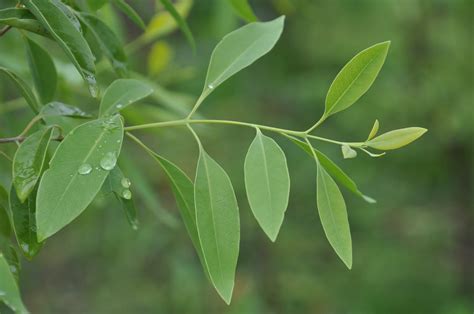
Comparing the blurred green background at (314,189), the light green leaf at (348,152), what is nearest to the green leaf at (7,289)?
the light green leaf at (348,152)

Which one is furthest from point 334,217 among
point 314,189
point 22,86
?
point 314,189

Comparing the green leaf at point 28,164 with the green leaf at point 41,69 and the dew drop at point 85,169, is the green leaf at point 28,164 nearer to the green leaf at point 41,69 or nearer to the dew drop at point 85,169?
the dew drop at point 85,169

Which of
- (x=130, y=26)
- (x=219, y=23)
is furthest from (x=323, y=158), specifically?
(x=130, y=26)

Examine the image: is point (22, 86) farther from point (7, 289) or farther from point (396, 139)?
point (396, 139)

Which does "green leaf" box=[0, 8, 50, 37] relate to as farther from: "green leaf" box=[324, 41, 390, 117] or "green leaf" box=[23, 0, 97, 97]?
"green leaf" box=[324, 41, 390, 117]

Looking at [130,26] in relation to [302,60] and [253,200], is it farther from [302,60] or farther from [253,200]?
[253,200]

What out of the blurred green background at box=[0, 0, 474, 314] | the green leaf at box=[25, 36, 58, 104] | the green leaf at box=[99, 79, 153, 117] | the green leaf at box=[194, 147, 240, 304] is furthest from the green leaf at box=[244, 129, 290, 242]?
the blurred green background at box=[0, 0, 474, 314]

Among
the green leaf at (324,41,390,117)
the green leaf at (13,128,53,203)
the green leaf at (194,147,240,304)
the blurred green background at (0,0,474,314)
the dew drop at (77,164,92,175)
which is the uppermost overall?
the green leaf at (324,41,390,117)
